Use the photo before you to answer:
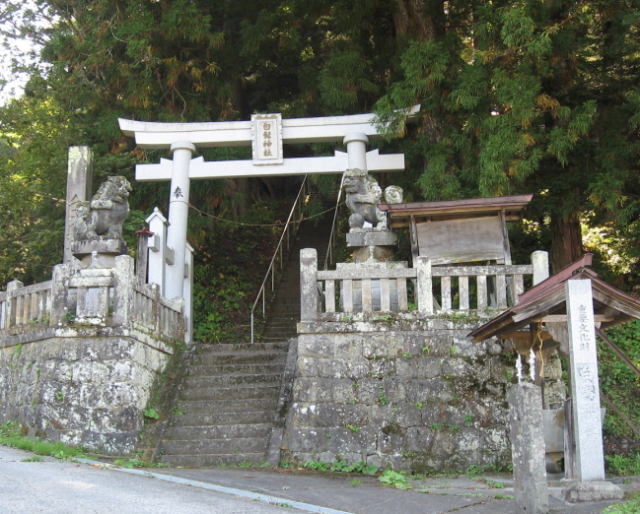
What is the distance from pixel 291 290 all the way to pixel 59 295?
26.0ft

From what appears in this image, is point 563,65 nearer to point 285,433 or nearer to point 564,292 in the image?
point 564,292

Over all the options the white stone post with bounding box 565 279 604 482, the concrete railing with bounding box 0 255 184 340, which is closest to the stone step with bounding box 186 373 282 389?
the concrete railing with bounding box 0 255 184 340

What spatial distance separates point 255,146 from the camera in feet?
45.0

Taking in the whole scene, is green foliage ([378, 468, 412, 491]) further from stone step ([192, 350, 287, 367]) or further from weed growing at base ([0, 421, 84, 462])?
weed growing at base ([0, 421, 84, 462])

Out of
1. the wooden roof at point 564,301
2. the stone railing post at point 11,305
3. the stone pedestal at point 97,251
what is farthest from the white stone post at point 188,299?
the wooden roof at point 564,301

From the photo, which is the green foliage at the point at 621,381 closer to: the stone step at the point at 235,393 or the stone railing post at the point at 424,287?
the stone railing post at the point at 424,287

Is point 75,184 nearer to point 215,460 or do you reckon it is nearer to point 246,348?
point 246,348

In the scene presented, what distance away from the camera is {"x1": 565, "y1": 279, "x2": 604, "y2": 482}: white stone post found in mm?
6355

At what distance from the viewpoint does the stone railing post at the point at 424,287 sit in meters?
9.38

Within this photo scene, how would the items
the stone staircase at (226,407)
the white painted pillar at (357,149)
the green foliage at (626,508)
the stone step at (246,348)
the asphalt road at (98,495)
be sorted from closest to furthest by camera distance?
the green foliage at (626,508)
the asphalt road at (98,495)
the stone staircase at (226,407)
the stone step at (246,348)
the white painted pillar at (357,149)

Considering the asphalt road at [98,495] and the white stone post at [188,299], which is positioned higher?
Answer: the white stone post at [188,299]

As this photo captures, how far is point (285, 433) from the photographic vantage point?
29.6 feet

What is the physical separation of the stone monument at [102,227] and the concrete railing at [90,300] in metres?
0.41

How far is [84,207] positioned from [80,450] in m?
3.59
